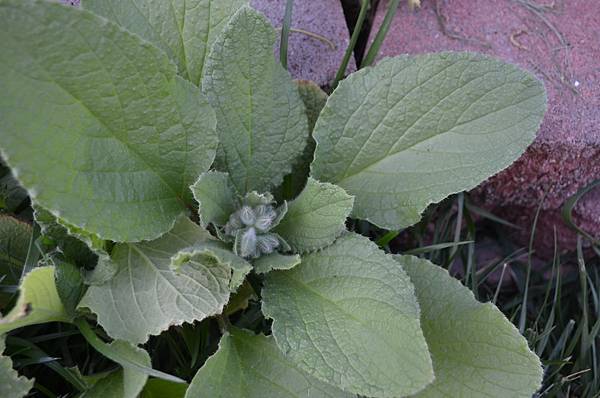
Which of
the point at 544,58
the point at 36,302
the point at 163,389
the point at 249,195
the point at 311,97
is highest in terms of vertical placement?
the point at 544,58

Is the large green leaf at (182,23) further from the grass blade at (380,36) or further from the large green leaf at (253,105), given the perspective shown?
the grass blade at (380,36)

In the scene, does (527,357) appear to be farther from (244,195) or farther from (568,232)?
(568,232)

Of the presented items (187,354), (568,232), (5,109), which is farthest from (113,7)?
(568,232)

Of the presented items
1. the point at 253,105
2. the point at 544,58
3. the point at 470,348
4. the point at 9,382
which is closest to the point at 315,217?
the point at 253,105

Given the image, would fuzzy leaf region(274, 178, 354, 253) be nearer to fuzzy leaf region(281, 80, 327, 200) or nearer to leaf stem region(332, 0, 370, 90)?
fuzzy leaf region(281, 80, 327, 200)

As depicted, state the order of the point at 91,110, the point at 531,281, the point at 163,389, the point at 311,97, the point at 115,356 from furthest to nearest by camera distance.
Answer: the point at 531,281
the point at 311,97
the point at 163,389
the point at 115,356
the point at 91,110

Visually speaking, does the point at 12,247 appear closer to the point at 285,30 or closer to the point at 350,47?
the point at 285,30
